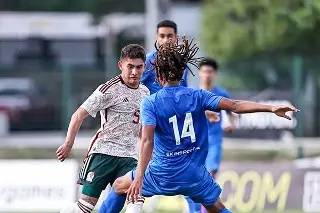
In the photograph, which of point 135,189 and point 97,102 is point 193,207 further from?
point 135,189

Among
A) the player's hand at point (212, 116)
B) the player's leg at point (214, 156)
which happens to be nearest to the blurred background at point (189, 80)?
the player's leg at point (214, 156)

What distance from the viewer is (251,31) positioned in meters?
29.4

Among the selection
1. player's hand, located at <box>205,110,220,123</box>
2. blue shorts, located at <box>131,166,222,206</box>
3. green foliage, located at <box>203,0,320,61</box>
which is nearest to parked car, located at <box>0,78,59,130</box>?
green foliage, located at <box>203,0,320,61</box>

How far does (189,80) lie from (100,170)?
15.7 m

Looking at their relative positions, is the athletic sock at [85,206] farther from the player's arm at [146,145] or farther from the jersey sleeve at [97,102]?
the player's arm at [146,145]

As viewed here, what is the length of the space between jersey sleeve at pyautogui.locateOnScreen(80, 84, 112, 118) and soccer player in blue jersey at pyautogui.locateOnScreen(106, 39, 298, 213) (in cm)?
96

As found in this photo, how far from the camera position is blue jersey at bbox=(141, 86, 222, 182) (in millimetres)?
9711

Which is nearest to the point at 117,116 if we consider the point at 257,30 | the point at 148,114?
the point at 148,114

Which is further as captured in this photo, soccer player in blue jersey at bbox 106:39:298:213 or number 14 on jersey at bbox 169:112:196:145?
number 14 on jersey at bbox 169:112:196:145

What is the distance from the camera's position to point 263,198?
1711cm

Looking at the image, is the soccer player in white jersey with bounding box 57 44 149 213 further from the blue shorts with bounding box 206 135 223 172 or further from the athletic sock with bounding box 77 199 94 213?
the blue shorts with bounding box 206 135 223 172

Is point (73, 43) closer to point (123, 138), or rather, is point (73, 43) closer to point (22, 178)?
point (22, 178)

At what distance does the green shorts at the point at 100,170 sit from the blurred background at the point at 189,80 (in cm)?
477

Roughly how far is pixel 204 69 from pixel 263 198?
→ 10.7 feet
